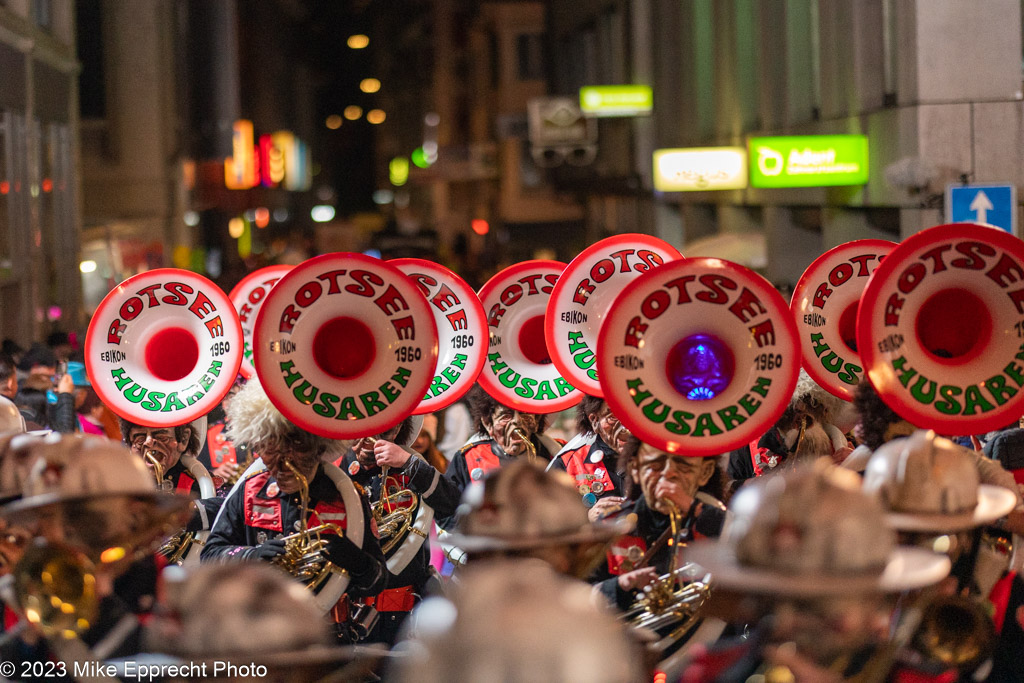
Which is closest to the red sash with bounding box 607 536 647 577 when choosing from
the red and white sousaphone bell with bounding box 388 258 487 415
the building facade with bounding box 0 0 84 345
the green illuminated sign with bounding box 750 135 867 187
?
the red and white sousaphone bell with bounding box 388 258 487 415

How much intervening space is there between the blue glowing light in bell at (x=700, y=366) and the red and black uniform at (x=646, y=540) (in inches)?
15.5

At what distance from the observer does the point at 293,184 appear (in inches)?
2349

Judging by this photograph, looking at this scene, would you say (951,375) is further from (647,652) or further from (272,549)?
(272,549)

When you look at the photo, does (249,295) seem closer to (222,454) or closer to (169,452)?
(222,454)

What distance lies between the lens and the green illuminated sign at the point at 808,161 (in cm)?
1423

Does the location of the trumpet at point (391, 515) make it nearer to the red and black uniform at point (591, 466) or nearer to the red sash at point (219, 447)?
the red and black uniform at point (591, 466)

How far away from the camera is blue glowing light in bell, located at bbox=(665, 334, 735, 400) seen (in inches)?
166

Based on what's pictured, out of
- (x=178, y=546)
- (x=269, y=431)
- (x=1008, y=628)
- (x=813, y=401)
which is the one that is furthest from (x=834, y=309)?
(x=178, y=546)

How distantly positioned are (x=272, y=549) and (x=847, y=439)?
3.28 metres

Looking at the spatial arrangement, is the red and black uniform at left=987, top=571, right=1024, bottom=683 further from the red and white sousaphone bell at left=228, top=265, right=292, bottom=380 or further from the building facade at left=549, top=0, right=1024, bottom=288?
the building facade at left=549, top=0, right=1024, bottom=288

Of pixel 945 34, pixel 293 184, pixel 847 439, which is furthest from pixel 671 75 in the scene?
pixel 293 184

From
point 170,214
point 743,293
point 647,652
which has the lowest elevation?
point 647,652

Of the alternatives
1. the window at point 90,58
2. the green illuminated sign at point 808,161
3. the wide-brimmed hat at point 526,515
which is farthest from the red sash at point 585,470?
the window at point 90,58

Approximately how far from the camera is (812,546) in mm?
2439
